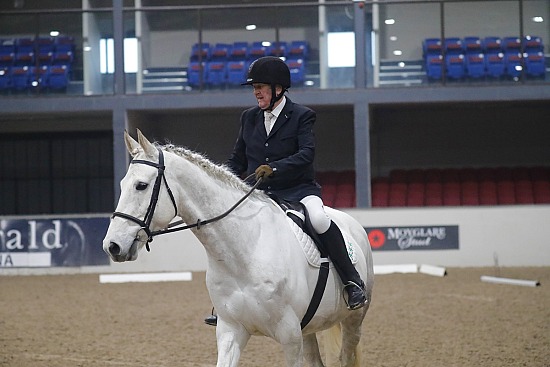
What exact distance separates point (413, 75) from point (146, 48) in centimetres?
590

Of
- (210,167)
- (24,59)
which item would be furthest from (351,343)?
(24,59)

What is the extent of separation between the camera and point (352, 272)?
19.2ft

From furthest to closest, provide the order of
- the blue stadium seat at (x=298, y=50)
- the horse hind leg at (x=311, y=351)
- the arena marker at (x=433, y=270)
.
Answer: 1. the blue stadium seat at (x=298, y=50)
2. the arena marker at (x=433, y=270)
3. the horse hind leg at (x=311, y=351)

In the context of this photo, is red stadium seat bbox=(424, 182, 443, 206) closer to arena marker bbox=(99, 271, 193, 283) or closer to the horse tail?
arena marker bbox=(99, 271, 193, 283)

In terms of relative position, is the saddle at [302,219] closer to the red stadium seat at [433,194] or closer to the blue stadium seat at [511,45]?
the red stadium seat at [433,194]

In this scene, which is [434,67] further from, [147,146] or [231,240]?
[147,146]

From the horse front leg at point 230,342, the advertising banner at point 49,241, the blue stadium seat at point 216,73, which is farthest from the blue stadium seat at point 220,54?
the horse front leg at point 230,342

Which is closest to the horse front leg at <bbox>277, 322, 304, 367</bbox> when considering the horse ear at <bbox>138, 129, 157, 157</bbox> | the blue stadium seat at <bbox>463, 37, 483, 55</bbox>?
the horse ear at <bbox>138, 129, 157, 157</bbox>

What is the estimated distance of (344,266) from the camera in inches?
229

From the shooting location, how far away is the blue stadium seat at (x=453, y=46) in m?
19.0

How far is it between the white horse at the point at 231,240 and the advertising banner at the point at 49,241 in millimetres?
12934

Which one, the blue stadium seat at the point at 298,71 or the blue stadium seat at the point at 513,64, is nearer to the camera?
the blue stadium seat at the point at 513,64

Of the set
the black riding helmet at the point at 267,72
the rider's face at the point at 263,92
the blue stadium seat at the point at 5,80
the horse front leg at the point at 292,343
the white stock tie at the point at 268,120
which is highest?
the blue stadium seat at the point at 5,80

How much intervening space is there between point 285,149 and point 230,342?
1.32 m
